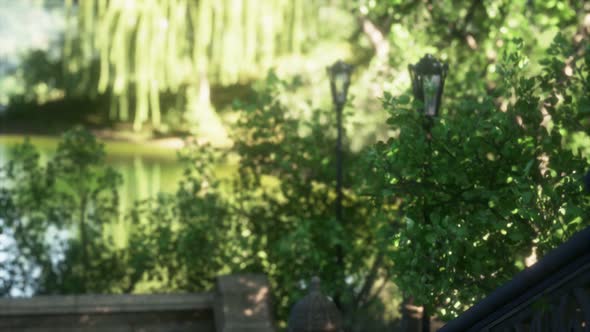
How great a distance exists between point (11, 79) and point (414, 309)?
44.5 meters

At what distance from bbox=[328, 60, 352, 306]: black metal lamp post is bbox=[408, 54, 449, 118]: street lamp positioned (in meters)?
2.63

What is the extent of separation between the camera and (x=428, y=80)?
303 inches

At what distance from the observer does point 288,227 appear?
35.9ft

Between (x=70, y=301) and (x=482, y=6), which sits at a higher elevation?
(x=482, y=6)

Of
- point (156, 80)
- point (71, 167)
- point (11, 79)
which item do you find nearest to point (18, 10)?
point (11, 79)

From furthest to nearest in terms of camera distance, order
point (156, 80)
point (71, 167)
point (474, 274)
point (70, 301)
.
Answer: point (156, 80)
point (71, 167)
point (70, 301)
point (474, 274)

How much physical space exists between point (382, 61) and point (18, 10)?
5921cm

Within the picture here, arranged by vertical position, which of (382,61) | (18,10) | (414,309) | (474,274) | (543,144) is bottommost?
(414,309)

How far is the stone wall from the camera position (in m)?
8.96

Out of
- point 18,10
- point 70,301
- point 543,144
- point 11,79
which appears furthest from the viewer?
point 18,10

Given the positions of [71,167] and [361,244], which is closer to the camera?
[361,244]

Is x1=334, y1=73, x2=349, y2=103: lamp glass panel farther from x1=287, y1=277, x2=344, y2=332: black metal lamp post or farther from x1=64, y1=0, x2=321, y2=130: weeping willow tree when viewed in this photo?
x1=64, y1=0, x2=321, y2=130: weeping willow tree

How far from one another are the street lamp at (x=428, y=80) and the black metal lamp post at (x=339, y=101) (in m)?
2.63

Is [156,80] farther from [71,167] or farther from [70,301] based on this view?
[70,301]
